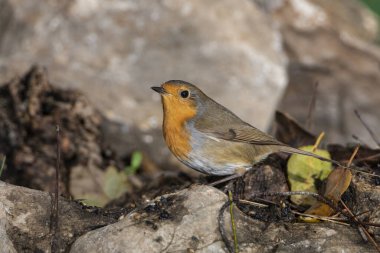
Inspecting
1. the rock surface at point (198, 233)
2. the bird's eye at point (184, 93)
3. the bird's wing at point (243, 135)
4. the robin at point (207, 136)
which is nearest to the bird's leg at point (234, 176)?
the robin at point (207, 136)

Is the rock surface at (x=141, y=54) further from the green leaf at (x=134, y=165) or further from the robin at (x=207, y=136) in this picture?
the robin at (x=207, y=136)

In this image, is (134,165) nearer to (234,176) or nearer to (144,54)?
(144,54)

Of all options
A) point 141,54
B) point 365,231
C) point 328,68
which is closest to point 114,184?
point 141,54

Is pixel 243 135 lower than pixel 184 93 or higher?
lower

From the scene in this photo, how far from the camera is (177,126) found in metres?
4.70

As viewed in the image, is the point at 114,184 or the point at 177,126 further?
the point at 114,184

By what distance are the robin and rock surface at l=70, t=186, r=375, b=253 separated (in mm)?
931

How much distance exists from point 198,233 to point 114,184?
7.60ft

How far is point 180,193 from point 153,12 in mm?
3891

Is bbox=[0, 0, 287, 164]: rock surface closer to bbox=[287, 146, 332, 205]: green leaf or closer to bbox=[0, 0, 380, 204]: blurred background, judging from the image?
bbox=[0, 0, 380, 204]: blurred background

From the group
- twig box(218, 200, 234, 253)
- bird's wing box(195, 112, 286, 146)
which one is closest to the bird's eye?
bird's wing box(195, 112, 286, 146)

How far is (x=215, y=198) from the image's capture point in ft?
11.9

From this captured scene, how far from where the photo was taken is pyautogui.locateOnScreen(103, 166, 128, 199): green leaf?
5609 mm

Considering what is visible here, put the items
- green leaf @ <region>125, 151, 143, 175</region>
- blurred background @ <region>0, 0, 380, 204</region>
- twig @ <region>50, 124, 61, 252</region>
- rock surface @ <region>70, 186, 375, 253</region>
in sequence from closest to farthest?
rock surface @ <region>70, 186, 375, 253</region> → twig @ <region>50, 124, 61, 252</region> → green leaf @ <region>125, 151, 143, 175</region> → blurred background @ <region>0, 0, 380, 204</region>
